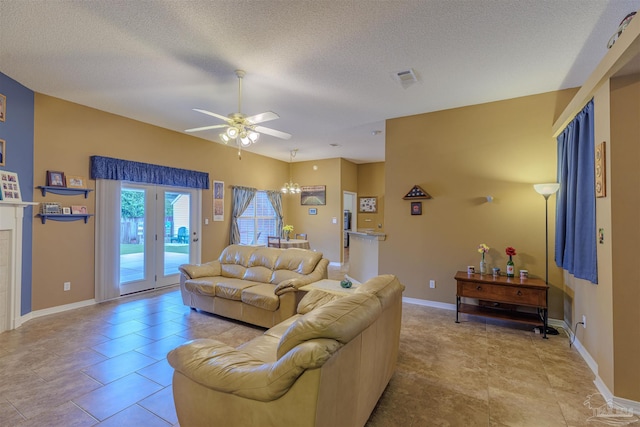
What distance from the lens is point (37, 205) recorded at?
13.2ft

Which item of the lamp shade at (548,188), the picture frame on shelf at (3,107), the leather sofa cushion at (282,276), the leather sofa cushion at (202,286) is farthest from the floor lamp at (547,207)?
the picture frame on shelf at (3,107)

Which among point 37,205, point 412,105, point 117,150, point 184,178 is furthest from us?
point 184,178

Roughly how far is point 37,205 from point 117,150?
1.38 meters

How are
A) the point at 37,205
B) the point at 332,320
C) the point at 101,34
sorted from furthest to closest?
the point at 37,205 < the point at 101,34 < the point at 332,320

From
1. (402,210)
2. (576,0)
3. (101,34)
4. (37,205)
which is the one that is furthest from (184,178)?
(576,0)

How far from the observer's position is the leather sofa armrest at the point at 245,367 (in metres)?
1.28

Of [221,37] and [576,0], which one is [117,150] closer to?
[221,37]

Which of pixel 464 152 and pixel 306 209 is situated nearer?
pixel 464 152

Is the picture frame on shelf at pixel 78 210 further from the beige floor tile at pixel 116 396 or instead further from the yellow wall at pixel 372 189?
the yellow wall at pixel 372 189

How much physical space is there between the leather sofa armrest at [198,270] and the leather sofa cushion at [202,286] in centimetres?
9

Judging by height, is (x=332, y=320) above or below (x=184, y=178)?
below

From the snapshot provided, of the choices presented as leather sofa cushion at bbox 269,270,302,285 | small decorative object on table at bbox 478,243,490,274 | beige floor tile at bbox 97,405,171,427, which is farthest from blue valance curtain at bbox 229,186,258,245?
small decorative object on table at bbox 478,243,490,274

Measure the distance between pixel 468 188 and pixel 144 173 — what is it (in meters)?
5.47

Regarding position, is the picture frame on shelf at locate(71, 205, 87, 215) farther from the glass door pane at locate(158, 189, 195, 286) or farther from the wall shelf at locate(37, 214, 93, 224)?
the glass door pane at locate(158, 189, 195, 286)
